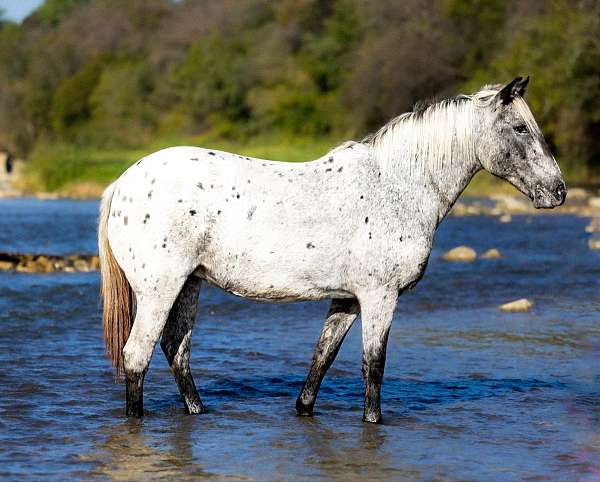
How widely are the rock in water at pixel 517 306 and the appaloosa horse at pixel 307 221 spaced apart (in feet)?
17.2

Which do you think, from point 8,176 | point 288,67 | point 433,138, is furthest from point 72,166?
point 433,138

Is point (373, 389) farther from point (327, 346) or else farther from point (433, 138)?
point (433, 138)

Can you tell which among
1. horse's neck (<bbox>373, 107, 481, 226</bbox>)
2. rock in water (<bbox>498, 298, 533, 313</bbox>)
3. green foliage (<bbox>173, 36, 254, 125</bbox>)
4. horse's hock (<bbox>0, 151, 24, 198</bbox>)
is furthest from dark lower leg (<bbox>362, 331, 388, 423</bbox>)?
green foliage (<bbox>173, 36, 254, 125</bbox>)

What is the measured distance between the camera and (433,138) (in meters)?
6.66

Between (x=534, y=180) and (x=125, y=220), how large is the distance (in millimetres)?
2557

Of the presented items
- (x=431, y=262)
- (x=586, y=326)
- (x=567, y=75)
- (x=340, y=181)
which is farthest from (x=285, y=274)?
(x=567, y=75)

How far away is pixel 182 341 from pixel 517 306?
19.5 feet

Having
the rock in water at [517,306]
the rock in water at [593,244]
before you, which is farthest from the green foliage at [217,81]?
the rock in water at [517,306]

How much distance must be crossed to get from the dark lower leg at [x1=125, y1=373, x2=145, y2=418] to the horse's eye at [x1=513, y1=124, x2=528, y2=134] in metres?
2.77

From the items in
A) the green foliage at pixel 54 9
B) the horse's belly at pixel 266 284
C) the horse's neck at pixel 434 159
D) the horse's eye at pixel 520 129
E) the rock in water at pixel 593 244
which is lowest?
the rock in water at pixel 593 244

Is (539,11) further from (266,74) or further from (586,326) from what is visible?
(586,326)

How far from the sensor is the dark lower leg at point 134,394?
6383 millimetres

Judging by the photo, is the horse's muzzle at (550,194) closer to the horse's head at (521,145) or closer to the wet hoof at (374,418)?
the horse's head at (521,145)

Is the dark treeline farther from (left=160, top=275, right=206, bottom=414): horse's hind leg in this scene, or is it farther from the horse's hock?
(left=160, top=275, right=206, bottom=414): horse's hind leg
